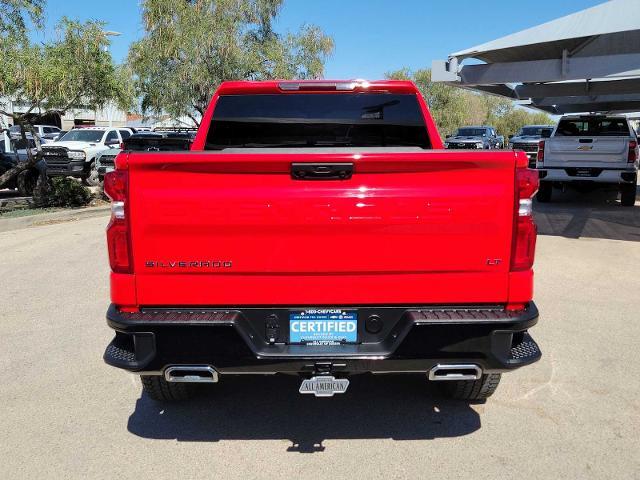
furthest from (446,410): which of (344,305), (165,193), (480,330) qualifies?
(165,193)

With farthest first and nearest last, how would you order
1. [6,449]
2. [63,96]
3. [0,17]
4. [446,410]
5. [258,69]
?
[258,69] < [63,96] < [0,17] < [446,410] < [6,449]

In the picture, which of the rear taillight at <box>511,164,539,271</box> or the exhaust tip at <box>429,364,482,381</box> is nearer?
the rear taillight at <box>511,164,539,271</box>

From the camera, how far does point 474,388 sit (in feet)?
12.6

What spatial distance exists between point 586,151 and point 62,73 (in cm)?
1162

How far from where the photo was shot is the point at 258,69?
24531mm

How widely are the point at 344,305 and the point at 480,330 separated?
2.26ft

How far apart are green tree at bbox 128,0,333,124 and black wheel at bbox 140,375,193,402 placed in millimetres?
20513

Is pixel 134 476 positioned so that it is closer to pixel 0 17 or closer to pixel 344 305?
pixel 344 305

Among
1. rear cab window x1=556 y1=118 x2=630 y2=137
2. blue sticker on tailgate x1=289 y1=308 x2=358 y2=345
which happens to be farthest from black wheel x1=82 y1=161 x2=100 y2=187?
blue sticker on tailgate x1=289 y1=308 x2=358 y2=345

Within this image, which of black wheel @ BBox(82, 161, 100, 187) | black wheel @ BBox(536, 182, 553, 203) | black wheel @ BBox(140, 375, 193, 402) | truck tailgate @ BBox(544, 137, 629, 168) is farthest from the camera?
black wheel @ BBox(82, 161, 100, 187)

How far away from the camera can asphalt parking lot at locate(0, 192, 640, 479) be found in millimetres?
3229

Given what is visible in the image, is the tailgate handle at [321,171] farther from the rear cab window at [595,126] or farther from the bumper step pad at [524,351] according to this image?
the rear cab window at [595,126]

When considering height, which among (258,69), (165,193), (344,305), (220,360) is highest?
(258,69)

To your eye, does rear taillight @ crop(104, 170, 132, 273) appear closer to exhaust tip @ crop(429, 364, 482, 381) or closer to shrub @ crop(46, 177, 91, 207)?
exhaust tip @ crop(429, 364, 482, 381)
